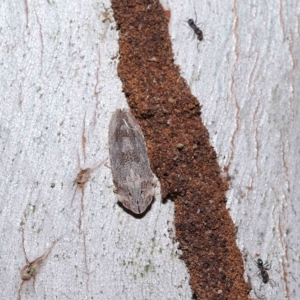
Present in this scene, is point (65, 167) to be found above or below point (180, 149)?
below

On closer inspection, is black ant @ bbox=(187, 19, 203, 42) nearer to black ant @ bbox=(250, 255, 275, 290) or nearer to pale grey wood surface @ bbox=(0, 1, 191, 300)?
pale grey wood surface @ bbox=(0, 1, 191, 300)

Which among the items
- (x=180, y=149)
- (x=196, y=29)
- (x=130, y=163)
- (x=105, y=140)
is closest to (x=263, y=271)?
(x=180, y=149)

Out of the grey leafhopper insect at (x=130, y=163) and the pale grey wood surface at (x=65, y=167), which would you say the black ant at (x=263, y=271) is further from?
the grey leafhopper insect at (x=130, y=163)

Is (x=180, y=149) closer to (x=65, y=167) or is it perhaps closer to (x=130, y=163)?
(x=130, y=163)

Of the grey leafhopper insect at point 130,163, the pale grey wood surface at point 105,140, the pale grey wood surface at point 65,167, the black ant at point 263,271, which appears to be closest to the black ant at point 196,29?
the pale grey wood surface at point 105,140

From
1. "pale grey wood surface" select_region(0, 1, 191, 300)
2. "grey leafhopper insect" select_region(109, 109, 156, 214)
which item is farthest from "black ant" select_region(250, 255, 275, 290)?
"grey leafhopper insect" select_region(109, 109, 156, 214)
